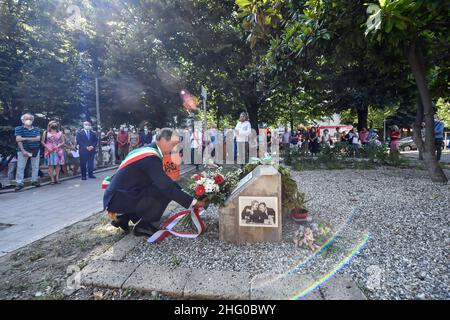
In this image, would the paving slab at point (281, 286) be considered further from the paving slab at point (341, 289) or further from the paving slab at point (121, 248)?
the paving slab at point (121, 248)

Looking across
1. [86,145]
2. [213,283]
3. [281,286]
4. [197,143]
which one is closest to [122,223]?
[213,283]

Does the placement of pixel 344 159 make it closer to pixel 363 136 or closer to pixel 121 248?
pixel 363 136

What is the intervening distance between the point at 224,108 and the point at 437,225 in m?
14.4

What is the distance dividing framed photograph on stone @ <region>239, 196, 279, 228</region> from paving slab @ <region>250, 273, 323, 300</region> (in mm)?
769

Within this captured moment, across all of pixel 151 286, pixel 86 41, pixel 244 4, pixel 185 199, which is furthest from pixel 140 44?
pixel 151 286

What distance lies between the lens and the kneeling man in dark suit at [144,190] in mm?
3344

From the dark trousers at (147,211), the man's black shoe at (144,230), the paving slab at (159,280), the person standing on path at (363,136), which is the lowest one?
the paving slab at (159,280)

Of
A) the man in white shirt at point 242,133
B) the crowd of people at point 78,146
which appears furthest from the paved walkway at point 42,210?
the man in white shirt at point 242,133

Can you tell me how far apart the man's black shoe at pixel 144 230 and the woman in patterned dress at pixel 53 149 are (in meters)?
6.08

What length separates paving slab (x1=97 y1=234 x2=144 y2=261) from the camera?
3009 mm

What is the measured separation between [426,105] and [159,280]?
709 cm

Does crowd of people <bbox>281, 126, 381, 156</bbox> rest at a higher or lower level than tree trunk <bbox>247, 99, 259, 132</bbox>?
lower

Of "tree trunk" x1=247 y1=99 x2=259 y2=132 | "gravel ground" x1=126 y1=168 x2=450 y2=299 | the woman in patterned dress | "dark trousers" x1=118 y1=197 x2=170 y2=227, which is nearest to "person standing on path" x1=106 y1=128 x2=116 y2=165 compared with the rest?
the woman in patterned dress

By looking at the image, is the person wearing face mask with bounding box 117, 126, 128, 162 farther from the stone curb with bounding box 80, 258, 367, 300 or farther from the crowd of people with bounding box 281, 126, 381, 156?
the stone curb with bounding box 80, 258, 367, 300
